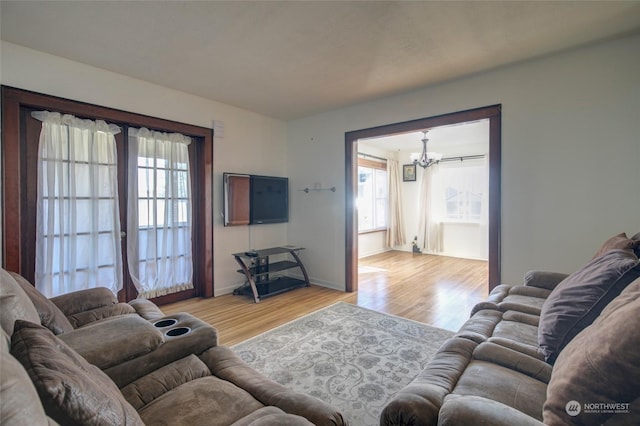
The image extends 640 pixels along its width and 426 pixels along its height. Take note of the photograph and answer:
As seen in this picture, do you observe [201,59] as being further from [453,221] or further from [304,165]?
[453,221]

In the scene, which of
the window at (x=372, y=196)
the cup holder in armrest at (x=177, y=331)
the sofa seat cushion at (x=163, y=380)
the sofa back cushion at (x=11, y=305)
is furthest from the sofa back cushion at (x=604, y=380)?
the window at (x=372, y=196)

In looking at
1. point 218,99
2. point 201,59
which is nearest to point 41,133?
point 201,59

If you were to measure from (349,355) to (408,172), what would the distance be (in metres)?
6.15

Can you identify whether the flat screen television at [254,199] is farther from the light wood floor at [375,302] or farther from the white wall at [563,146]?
the white wall at [563,146]

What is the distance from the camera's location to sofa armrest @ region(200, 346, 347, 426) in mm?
1149

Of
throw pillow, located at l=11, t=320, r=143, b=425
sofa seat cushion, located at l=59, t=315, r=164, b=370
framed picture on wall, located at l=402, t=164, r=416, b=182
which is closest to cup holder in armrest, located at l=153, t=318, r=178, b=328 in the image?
sofa seat cushion, located at l=59, t=315, r=164, b=370

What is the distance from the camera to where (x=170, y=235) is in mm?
3834

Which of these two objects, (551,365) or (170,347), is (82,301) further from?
(551,365)

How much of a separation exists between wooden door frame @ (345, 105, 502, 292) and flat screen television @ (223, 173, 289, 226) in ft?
3.78

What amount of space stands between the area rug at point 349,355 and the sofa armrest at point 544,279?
89cm

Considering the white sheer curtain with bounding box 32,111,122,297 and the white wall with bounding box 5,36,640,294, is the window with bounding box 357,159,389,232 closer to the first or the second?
the white wall with bounding box 5,36,640,294

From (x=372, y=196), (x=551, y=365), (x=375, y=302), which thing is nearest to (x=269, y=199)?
(x=375, y=302)

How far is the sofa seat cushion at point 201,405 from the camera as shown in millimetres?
1115

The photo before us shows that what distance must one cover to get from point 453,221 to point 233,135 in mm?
5430
